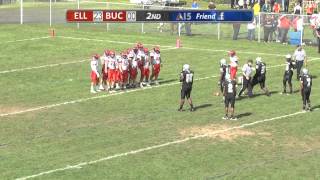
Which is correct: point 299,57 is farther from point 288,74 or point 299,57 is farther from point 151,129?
point 151,129

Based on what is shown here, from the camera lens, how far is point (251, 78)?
3491 cm

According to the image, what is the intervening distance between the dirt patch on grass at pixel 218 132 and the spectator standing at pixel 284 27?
2155cm

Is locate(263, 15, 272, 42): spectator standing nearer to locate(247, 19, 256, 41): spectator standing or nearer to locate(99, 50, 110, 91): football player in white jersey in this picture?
locate(247, 19, 256, 41): spectator standing

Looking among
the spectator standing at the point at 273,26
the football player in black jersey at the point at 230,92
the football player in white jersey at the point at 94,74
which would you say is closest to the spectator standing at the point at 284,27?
the spectator standing at the point at 273,26

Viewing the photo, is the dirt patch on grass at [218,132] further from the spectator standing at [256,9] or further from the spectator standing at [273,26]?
the spectator standing at [256,9]

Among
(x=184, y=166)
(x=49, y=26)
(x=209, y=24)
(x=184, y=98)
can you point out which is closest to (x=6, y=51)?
(x=49, y=26)

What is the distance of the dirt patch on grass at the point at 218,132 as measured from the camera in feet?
93.0

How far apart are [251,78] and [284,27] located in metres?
16.1

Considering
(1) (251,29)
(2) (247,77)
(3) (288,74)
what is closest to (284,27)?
(1) (251,29)

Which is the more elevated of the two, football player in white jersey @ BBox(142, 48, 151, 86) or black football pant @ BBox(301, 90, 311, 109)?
football player in white jersey @ BBox(142, 48, 151, 86)

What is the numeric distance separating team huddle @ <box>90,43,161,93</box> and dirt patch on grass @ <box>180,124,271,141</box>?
26.2ft

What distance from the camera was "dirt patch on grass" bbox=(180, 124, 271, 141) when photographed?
2834 centimetres

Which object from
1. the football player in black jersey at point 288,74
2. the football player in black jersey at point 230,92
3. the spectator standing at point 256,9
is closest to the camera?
the football player in black jersey at point 230,92
